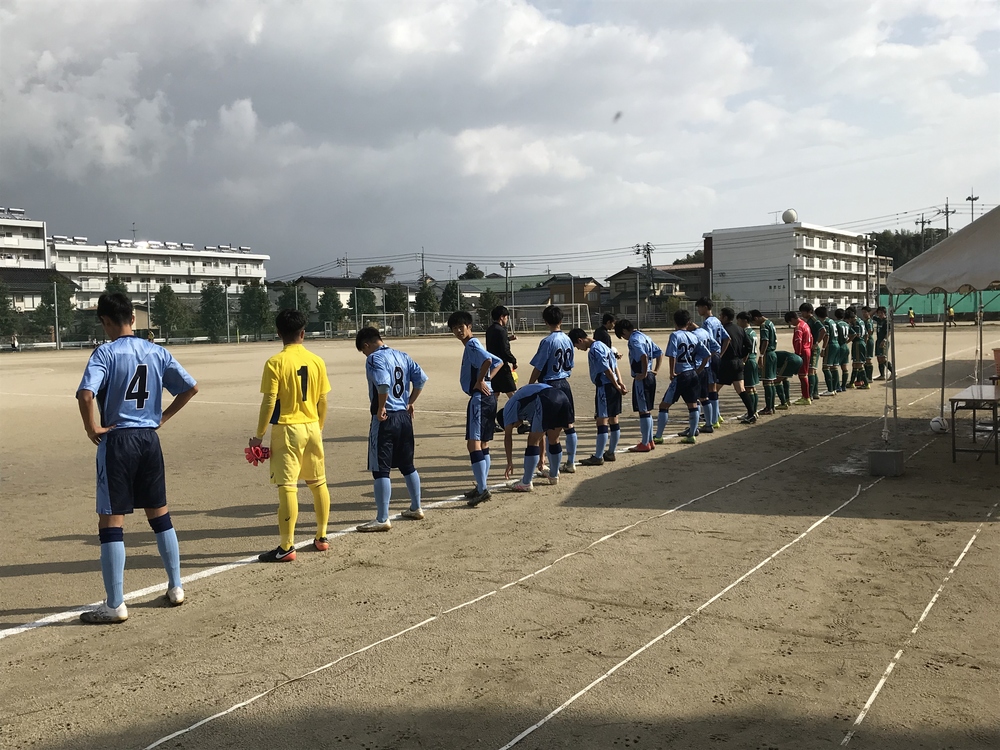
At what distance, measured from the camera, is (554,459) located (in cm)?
855

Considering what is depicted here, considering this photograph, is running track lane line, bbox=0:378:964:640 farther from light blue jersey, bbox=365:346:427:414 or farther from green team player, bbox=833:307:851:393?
green team player, bbox=833:307:851:393

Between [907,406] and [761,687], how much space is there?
1276 centimetres

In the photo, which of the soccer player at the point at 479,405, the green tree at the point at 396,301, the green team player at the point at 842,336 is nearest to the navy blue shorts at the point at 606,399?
the soccer player at the point at 479,405

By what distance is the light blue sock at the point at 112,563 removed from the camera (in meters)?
4.75

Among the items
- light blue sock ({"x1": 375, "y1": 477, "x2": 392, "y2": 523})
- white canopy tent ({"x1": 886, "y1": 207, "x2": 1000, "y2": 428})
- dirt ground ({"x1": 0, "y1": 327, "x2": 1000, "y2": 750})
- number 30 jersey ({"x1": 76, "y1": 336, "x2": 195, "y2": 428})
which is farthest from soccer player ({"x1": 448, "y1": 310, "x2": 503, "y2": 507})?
white canopy tent ({"x1": 886, "y1": 207, "x2": 1000, "y2": 428})

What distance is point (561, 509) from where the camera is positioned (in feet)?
24.3

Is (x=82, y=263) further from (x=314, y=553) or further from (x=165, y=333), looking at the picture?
(x=314, y=553)

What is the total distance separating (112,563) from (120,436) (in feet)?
2.54

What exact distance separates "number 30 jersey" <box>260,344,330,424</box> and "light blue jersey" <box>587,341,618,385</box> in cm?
427

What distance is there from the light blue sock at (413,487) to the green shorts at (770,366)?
350 inches

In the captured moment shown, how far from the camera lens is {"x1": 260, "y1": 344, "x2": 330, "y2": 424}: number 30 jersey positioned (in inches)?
227

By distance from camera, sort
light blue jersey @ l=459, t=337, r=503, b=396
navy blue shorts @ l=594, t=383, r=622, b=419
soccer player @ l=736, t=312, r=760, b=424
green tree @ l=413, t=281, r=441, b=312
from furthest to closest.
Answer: green tree @ l=413, t=281, r=441, b=312 → soccer player @ l=736, t=312, r=760, b=424 → navy blue shorts @ l=594, t=383, r=622, b=419 → light blue jersey @ l=459, t=337, r=503, b=396

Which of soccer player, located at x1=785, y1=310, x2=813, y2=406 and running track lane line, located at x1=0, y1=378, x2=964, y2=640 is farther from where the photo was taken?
soccer player, located at x1=785, y1=310, x2=813, y2=406

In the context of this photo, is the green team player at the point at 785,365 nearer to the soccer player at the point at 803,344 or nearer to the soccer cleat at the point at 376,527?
the soccer player at the point at 803,344
